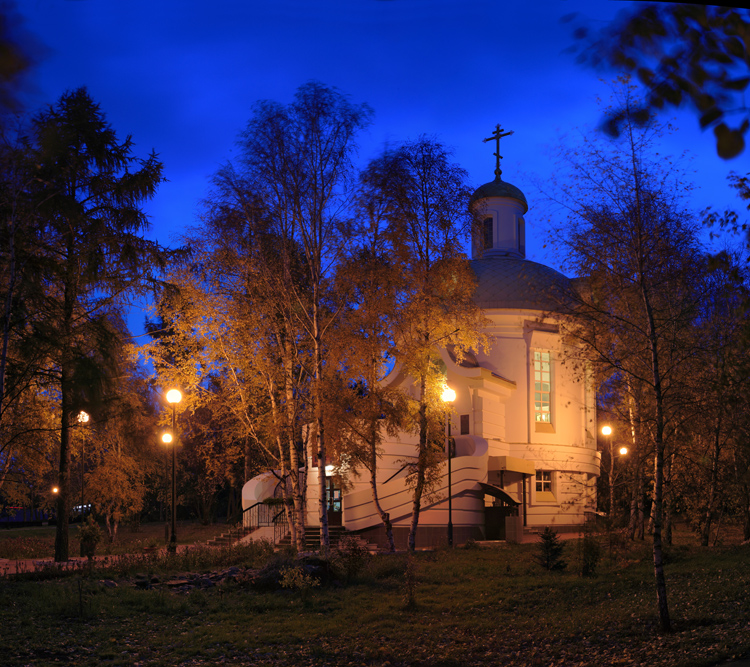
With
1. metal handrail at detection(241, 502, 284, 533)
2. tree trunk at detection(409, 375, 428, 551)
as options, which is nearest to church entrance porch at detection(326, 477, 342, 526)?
metal handrail at detection(241, 502, 284, 533)

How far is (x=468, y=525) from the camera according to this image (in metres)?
23.6

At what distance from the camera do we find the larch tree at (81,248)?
50.9ft

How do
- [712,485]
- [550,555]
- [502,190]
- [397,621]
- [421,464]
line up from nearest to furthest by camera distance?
[397,621] < [550,555] < [712,485] < [421,464] < [502,190]

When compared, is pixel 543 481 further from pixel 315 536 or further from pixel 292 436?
pixel 292 436

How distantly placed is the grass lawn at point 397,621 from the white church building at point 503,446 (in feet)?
29.4

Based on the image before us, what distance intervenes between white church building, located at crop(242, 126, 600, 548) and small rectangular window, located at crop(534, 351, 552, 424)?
0.05 meters

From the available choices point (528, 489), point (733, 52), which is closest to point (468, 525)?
point (528, 489)

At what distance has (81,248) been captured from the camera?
17281 mm

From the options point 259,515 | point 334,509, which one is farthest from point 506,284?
point 259,515

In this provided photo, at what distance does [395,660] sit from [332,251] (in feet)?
40.2

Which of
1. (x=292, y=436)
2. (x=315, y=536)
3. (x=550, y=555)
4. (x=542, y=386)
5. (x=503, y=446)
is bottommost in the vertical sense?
(x=315, y=536)

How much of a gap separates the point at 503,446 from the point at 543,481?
310 cm

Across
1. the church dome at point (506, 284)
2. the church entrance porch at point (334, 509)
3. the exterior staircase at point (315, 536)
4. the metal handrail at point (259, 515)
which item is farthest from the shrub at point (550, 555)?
the metal handrail at point (259, 515)

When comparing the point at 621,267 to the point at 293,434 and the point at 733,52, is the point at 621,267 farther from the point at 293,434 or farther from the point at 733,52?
the point at 293,434
